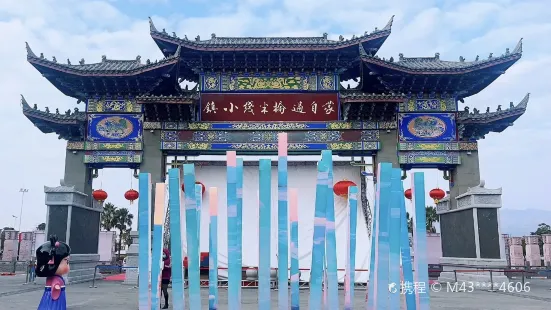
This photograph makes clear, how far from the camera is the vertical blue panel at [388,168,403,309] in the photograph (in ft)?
16.8

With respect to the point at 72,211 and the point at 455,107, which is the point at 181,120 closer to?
the point at 72,211

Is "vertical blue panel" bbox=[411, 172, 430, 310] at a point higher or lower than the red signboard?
lower

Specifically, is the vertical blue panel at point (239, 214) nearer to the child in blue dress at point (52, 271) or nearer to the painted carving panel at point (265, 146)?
the child in blue dress at point (52, 271)

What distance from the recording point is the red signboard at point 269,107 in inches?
539

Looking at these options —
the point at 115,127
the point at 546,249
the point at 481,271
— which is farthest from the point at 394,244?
the point at 546,249

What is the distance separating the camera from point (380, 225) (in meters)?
5.38

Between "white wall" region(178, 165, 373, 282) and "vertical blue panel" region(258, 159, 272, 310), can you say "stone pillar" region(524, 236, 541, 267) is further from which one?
"vertical blue panel" region(258, 159, 272, 310)

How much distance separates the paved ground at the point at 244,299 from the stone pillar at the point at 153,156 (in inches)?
129

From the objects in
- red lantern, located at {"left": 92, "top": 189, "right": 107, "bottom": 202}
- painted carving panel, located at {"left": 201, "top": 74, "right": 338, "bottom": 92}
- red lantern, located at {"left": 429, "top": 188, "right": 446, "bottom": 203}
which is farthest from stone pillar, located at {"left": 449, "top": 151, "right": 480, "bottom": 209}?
red lantern, located at {"left": 92, "top": 189, "right": 107, "bottom": 202}

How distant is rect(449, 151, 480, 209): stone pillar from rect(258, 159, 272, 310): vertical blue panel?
9520 millimetres

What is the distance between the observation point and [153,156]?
44.3 ft

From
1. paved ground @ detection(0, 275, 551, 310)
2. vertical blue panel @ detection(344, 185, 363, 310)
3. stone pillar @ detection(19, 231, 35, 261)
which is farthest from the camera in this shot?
stone pillar @ detection(19, 231, 35, 261)

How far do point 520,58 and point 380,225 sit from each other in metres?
10.3

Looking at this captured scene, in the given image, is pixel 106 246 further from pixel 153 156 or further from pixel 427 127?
pixel 427 127
